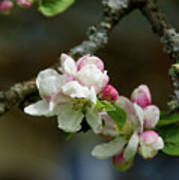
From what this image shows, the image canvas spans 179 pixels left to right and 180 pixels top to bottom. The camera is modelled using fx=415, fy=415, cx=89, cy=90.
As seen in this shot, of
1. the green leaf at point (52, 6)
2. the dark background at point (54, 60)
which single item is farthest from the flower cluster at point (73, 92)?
the dark background at point (54, 60)

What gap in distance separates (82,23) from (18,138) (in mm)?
1071

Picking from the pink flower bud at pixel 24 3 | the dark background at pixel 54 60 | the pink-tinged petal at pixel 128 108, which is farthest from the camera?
the dark background at pixel 54 60

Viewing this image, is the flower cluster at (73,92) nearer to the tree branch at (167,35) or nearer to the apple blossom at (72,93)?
the apple blossom at (72,93)

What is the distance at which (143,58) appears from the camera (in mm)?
3422

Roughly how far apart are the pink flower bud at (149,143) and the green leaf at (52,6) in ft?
A: 1.14

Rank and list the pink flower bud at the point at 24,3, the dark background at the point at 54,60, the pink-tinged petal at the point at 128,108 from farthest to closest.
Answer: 1. the dark background at the point at 54,60
2. the pink flower bud at the point at 24,3
3. the pink-tinged petal at the point at 128,108

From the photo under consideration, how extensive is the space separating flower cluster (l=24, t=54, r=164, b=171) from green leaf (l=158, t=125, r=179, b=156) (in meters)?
0.02

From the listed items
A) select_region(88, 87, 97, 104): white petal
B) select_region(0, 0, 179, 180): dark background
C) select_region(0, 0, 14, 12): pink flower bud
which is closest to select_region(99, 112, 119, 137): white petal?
select_region(88, 87, 97, 104): white petal

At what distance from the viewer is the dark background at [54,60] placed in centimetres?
330

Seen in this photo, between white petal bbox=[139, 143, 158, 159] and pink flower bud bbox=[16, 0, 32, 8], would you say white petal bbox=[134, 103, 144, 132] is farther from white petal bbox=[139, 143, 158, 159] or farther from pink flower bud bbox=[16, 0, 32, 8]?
pink flower bud bbox=[16, 0, 32, 8]

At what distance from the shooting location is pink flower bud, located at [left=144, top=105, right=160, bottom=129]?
0.62 m

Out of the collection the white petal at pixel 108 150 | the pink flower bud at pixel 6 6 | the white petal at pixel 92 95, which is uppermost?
the pink flower bud at pixel 6 6

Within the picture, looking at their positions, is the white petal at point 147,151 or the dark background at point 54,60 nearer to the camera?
the white petal at point 147,151

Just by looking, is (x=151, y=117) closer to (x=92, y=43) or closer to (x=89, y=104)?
(x=89, y=104)
